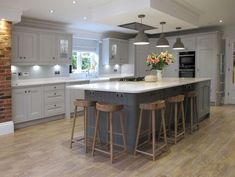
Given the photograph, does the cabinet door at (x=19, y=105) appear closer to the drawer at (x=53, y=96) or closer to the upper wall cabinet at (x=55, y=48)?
the drawer at (x=53, y=96)

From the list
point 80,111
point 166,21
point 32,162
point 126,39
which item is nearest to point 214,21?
point 166,21

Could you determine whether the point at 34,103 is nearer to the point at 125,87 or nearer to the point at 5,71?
the point at 5,71

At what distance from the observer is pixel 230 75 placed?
7.91m

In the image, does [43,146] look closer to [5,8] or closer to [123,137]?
[123,137]

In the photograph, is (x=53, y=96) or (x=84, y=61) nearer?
(x=53, y=96)

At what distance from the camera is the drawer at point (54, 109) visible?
227 inches

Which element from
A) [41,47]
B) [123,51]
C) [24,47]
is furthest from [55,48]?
[123,51]

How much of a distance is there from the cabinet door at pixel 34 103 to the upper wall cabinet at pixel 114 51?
3.07 meters

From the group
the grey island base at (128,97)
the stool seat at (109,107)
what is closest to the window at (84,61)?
the grey island base at (128,97)

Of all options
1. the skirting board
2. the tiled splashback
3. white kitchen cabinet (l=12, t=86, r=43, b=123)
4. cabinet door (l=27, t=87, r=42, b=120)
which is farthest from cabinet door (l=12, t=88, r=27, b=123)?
the tiled splashback

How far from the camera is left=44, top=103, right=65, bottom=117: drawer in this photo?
18.9 ft

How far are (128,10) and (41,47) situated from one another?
271 centimetres

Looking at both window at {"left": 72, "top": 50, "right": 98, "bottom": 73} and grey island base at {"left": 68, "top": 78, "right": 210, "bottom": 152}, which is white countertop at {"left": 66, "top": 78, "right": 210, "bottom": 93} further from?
window at {"left": 72, "top": 50, "right": 98, "bottom": 73}

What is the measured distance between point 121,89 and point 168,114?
1.83 meters
